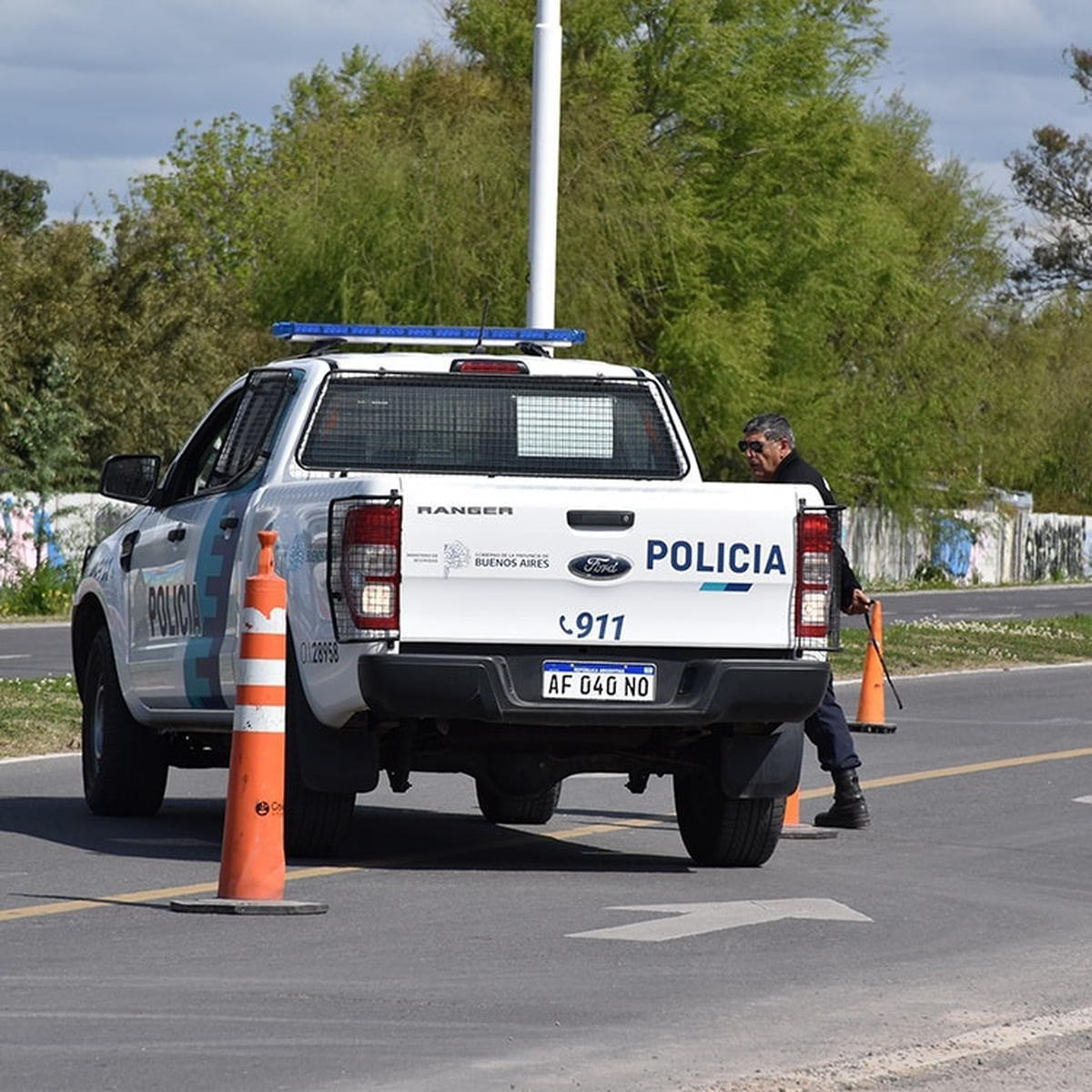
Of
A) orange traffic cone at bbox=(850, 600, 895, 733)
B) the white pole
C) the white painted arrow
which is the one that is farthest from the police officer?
the white pole

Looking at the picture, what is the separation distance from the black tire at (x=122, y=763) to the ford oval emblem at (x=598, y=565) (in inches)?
122

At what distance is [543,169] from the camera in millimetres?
23484

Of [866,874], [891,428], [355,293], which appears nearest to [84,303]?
[355,293]

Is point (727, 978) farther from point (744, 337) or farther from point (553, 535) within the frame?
point (744, 337)

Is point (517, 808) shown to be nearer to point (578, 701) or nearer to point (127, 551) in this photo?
point (127, 551)

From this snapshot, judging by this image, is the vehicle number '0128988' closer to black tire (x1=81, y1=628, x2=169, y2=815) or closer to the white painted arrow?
the white painted arrow

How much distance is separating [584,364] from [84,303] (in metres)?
38.5

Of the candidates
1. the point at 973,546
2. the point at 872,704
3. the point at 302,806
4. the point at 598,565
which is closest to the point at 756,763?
the point at 598,565

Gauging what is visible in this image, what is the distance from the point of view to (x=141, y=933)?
29.2 feet

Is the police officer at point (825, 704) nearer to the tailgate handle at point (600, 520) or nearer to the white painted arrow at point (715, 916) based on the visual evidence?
the tailgate handle at point (600, 520)

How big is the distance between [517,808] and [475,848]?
1.29 m

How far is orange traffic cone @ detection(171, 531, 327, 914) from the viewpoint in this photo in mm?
9531

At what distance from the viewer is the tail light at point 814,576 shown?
35.1 ft

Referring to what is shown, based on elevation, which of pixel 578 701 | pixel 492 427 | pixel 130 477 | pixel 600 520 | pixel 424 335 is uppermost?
pixel 424 335
